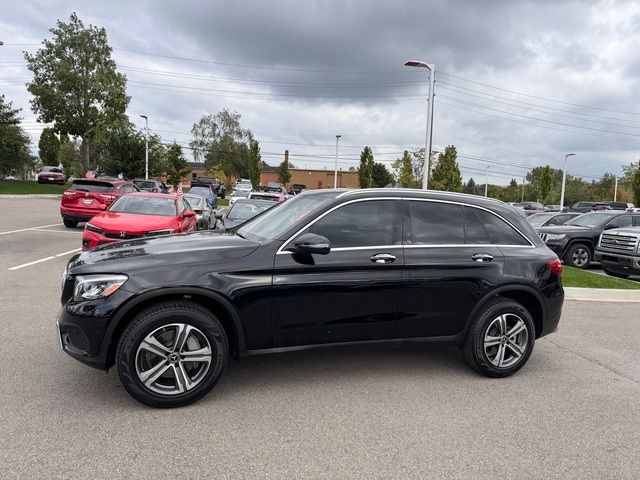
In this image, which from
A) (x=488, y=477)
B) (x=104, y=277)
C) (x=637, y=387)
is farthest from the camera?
(x=637, y=387)

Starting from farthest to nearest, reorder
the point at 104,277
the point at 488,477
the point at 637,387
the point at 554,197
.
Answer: the point at 554,197, the point at 637,387, the point at 104,277, the point at 488,477

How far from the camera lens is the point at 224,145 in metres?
76.8

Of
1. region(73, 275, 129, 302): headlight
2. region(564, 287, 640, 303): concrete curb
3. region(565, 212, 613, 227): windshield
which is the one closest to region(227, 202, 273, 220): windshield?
region(564, 287, 640, 303): concrete curb

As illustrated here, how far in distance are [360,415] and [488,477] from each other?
3.45ft

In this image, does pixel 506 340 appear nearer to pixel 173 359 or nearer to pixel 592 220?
pixel 173 359

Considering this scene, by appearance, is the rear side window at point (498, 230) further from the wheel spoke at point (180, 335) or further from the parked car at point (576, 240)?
the parked car at point (576, 240)

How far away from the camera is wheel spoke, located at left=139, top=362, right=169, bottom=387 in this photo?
3654 mm

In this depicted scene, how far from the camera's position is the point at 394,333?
4301 mm

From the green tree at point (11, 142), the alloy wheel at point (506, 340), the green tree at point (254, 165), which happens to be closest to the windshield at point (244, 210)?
the alloy wheel at point (506, 340)

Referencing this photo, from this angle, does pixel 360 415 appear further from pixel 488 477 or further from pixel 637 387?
pixel 637 387

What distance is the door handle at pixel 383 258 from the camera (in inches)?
165

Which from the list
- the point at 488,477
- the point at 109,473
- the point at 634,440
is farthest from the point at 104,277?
the point at 634,440

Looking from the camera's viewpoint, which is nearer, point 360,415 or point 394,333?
point 360,415

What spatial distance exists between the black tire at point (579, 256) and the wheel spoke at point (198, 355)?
40.1 feet
